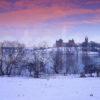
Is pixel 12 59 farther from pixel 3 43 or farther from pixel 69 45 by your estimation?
pixel 69 45

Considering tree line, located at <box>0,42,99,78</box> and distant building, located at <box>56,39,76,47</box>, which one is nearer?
tree line, located at <box>0,42,99,78</box>

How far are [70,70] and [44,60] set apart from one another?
7.47m

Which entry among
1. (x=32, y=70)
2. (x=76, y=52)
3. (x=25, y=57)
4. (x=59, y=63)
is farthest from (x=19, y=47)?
(x=76, y=52)

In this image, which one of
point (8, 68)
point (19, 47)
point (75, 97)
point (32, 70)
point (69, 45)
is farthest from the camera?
point (69, 45)

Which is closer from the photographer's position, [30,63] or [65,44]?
[30,63]

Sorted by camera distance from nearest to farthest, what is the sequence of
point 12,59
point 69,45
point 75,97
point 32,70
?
point 75,97
point 32,70
point 12,59
point 69,45

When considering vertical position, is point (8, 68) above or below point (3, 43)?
below

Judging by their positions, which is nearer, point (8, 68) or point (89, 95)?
point (89, 95)

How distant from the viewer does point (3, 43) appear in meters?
51.2

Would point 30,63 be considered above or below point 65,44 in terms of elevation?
below

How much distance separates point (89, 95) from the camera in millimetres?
12297

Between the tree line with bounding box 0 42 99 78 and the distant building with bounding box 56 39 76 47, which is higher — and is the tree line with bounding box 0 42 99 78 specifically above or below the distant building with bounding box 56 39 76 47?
below

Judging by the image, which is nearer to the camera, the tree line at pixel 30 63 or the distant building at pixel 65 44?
the tree line at pixel 30 63

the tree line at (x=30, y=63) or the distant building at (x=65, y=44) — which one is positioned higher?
the distant building at (x=65, y=44)
